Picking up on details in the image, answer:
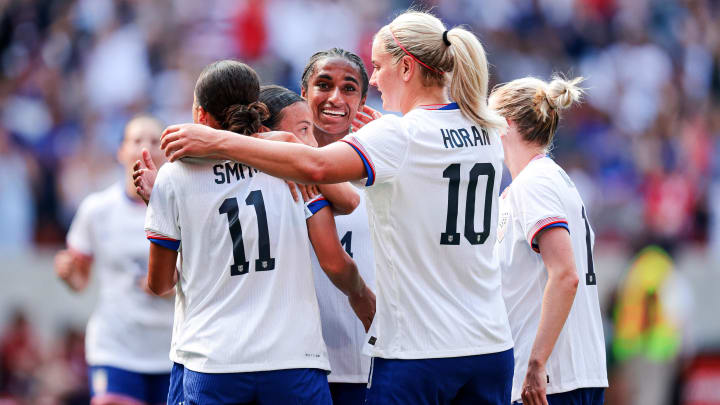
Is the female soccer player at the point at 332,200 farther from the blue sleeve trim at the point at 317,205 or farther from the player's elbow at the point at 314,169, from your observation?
the player's elbow at the point at 314,169

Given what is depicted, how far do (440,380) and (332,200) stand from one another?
2.85 feet

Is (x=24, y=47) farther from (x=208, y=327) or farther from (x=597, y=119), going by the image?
(x=208, y=327)

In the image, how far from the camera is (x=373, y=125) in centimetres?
384

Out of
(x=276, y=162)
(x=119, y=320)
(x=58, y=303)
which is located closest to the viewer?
(x=276, y=162)

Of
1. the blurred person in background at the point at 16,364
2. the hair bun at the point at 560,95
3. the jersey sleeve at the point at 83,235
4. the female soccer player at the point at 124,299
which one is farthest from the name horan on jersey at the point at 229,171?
the blurred person in background at the point at 16,364

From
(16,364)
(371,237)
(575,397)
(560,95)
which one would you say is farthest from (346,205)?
(16,364)

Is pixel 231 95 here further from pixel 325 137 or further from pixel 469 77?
pixel 325 137

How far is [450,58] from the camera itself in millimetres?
4023

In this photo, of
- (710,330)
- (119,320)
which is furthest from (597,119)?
(119,320)

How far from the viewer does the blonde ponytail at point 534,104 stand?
15.4 feet

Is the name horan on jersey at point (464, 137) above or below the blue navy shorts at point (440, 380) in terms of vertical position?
above

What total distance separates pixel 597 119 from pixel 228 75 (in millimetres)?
10365

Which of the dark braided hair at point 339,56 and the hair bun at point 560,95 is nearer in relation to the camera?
the hair bun at point 560,95

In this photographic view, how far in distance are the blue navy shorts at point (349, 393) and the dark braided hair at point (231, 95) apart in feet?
Result: 4.36
